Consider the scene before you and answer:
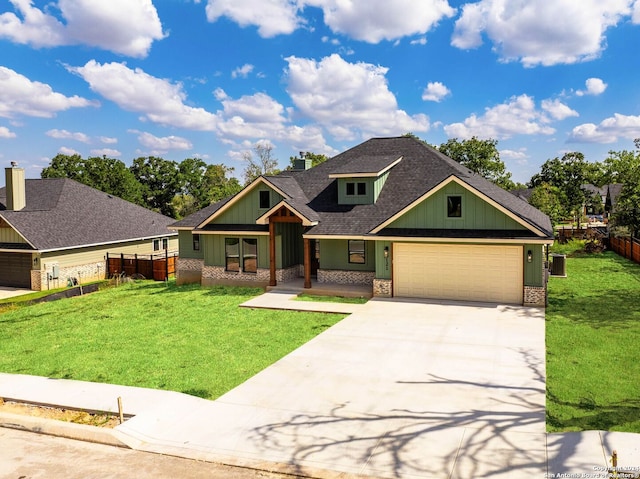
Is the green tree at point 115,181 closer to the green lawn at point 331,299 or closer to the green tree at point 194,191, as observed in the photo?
the green tree at point 194,191

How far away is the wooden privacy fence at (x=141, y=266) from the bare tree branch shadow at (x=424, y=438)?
22.1 m

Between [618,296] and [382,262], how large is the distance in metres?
9.80

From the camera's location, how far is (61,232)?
101 ft

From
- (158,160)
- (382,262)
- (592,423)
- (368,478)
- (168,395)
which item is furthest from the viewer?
(158,160)

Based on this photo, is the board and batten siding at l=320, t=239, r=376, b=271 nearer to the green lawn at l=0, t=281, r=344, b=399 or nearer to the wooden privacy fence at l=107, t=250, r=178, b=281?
the green lawn at l=0, t=281, r=344, b=399

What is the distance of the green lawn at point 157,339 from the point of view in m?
12.7

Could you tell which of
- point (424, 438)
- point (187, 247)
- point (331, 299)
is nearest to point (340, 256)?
point (331, 299)

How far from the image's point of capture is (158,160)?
2616 inches

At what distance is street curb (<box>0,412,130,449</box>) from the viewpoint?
30.3 ft

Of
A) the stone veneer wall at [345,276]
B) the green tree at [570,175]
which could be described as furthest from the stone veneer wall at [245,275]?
the green tree at [570,175]

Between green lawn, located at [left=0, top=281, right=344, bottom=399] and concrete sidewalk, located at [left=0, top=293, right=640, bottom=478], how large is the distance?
771 millimetres

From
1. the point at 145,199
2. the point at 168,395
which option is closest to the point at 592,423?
the point at 168,395

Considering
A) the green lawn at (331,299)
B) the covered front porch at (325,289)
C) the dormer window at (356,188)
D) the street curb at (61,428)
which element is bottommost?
the street curb at (61,428)

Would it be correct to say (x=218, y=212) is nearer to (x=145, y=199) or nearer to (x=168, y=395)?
(x=168, y=395)
